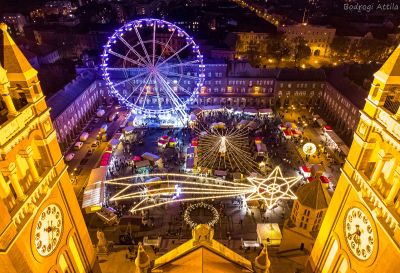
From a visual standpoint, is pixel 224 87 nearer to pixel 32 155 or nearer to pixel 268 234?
pixel 268 234

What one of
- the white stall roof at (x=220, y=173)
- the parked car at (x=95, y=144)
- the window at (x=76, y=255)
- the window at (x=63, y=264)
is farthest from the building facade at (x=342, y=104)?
the window at (x=63, y=264)

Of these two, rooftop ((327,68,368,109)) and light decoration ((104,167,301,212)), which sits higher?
rooftop ((327,68,368,109))

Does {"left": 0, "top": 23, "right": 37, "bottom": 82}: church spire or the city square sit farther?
the city square

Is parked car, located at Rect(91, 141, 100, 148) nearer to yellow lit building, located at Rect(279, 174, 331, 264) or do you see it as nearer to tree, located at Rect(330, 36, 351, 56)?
yellow lit building, located at Rect(279, 174, 331, 264)

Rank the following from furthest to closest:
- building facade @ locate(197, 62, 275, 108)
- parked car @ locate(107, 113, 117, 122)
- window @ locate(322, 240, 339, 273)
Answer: building facade @ locate(197, 62, 275, 108) < parked car @ locate(107, 113, 117, 122) < window @ locate(322, 240, 339, 273)

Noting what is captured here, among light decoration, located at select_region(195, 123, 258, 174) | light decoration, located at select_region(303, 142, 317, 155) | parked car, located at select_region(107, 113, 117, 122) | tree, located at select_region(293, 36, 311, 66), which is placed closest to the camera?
light decoration, located at select_region(303, 142, 317, 155)

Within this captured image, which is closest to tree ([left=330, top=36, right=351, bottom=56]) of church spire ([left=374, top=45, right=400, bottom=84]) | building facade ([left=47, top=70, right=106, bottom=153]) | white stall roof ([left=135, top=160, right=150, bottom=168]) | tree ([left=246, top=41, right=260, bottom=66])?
tree ([left=246, top=41, right=260, bottom=66])
